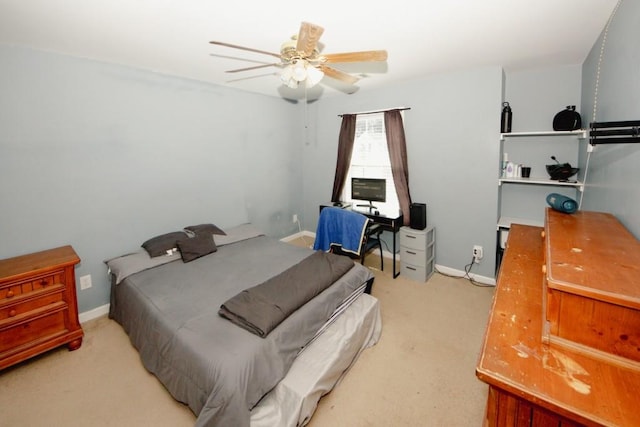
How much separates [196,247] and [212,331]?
1400 mm

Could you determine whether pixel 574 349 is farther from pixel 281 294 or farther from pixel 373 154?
pixel 373 154

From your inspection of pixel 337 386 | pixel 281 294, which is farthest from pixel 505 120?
pixel 337 386

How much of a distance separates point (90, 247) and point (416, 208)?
3.49 metres

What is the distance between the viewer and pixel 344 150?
4.24 meters

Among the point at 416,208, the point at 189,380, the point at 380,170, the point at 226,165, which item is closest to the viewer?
the point at 189,380

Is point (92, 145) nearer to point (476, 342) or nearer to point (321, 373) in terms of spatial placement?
point (321, 373)

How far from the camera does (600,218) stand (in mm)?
→ 1641

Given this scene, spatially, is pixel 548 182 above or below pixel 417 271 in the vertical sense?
above

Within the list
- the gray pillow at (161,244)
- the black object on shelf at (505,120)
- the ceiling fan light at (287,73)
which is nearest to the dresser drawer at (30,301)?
the gray pillow at (161,244)

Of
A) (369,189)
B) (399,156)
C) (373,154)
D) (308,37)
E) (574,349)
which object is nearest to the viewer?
(574,349)

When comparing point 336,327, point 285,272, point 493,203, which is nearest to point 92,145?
point 285,272

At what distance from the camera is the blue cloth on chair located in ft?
10.6

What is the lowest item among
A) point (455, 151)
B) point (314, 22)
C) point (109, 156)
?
point (109, 156)

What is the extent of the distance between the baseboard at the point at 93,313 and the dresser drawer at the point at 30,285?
2.20 ft
